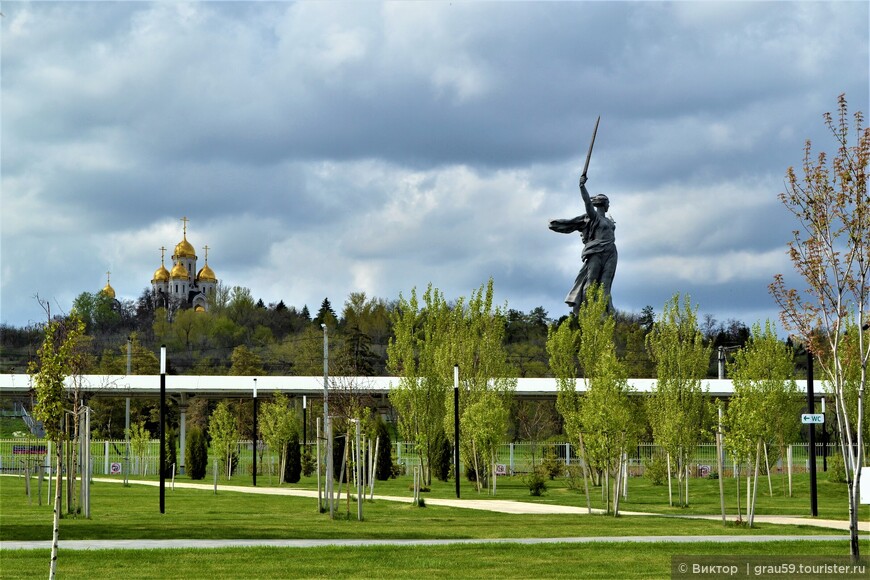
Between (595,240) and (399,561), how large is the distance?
4783 cm

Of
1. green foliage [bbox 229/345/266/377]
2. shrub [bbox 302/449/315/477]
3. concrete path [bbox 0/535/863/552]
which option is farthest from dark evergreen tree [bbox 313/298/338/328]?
concrete path [bbox 0/535/863/552]

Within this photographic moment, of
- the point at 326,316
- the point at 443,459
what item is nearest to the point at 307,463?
the point at 443,459

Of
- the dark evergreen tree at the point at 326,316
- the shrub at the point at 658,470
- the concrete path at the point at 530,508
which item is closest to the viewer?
the concrete path at the point at 530,508

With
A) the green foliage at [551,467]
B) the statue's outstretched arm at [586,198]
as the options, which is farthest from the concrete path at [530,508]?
the statue's outstretched arm at [586,198]

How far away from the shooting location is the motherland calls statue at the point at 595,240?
61781 mm

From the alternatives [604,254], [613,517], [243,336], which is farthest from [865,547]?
[243,336]

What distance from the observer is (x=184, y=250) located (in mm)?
169250

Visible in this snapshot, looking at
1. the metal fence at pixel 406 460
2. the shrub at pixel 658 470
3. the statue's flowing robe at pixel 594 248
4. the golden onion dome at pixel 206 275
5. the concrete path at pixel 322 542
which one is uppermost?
the golden onion dome at pixel 206 275

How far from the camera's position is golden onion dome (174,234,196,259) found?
169m

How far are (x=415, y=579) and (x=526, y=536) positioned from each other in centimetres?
555

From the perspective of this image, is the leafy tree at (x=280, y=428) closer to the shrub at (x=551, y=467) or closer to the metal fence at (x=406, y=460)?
the metal fence at (x=406, y=460)

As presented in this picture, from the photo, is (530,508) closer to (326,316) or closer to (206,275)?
(326,316)

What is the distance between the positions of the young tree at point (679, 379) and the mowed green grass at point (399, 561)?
15888 millimetres

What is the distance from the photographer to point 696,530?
20703 millimetres
